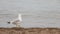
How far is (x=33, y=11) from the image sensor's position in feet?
5.91

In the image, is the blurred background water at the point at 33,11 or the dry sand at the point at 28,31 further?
the blurred background water at the point at 33,11

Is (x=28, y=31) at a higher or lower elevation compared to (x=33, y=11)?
lower

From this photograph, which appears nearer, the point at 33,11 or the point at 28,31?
the point at 28,31

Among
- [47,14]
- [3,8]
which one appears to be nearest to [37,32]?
[47,14]

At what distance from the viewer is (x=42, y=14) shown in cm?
181

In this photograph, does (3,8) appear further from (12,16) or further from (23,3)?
(23,3)

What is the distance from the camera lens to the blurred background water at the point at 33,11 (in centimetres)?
178

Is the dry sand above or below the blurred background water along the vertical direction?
below

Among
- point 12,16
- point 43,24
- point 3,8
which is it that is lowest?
point 43,24

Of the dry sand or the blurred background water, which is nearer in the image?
the dry sand

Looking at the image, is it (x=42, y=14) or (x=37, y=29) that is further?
(x=42, y=14)

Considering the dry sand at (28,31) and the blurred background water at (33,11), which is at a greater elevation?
the blurred background water at (33,11)

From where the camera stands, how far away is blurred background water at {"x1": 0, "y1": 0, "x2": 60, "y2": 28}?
1.78 m

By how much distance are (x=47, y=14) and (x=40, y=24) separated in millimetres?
184
